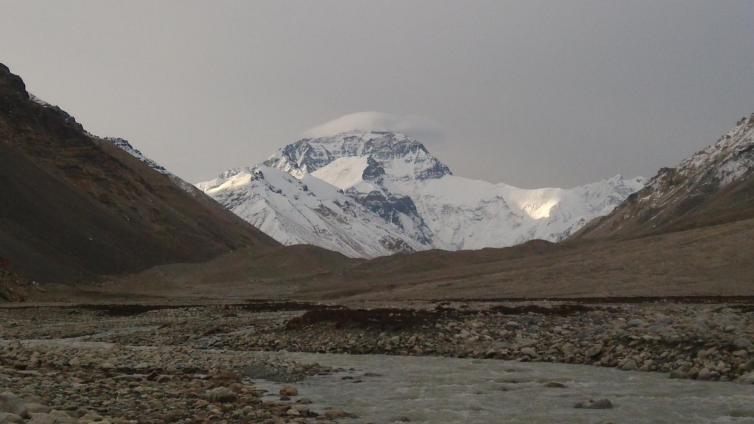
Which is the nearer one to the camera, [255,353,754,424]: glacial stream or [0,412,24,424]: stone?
[0,412,24,424]: stone

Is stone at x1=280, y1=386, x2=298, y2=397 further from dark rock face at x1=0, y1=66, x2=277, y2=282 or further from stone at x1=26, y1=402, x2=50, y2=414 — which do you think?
dark rock face at x1=0, y1=66, x2=277, y2=282

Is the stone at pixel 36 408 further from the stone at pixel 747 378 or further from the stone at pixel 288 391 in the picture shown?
the stone at pixel 747 378

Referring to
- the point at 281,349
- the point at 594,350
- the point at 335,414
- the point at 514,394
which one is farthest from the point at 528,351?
the point at 335,414

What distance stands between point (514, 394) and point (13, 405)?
13.2 m

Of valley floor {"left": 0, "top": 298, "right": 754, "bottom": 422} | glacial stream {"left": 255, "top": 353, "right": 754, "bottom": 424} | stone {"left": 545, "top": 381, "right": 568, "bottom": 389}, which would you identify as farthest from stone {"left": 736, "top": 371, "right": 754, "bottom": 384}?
stone {"left": 545, "top": 381, "right": 568, "bottom": 389}

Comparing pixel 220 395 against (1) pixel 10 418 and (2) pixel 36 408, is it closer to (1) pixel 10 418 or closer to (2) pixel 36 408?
(2) pixel 36 408

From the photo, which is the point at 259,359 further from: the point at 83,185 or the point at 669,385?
the point at 83,185

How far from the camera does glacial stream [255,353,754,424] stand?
17891 millimetres

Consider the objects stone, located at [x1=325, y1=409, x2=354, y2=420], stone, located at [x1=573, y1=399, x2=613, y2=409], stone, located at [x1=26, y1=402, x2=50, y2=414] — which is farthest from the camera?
stone, located at [x1=573, y1=399, x2=613, y2=409]

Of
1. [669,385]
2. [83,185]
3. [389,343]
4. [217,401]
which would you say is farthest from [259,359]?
[83,185]

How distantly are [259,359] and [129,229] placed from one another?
5754 inches

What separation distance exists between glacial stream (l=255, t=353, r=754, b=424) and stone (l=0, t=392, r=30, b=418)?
277 inches

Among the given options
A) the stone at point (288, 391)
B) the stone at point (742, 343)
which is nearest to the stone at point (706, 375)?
the stone at point (742, 343)

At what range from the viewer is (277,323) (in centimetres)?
4500
